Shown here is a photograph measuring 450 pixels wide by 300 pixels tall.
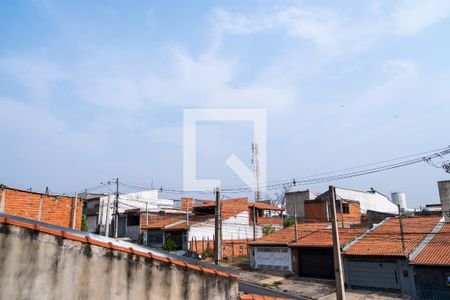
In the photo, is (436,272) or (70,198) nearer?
(70,198)

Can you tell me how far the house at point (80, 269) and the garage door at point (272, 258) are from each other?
1106 inches

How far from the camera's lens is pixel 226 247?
130 ft

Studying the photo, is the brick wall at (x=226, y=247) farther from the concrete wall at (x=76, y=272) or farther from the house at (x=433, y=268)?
the concrete wall at (x=76, y=272)

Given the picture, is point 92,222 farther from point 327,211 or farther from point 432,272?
point 432,272

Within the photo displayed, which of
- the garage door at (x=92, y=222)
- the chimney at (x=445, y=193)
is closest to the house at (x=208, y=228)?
the garage door at (x=92, y=222)

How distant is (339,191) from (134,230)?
31.2 m

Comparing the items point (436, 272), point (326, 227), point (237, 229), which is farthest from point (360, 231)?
point (237, 229)

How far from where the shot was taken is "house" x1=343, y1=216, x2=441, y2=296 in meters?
24.2

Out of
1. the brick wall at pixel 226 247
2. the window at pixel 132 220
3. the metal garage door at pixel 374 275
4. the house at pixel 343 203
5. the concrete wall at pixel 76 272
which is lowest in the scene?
the metal garage door at pixel 374 275

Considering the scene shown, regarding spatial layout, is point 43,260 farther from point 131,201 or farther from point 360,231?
point 131,201

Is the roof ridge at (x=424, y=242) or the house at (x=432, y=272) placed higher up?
the roof ridge at (x=424, y=242)

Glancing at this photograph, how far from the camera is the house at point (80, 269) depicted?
4.37 meters

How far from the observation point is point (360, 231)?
32062mm

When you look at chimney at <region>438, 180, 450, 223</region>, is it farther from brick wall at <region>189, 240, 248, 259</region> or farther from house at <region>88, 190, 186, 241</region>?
house at <region>88, 190, 186, 241</region>
